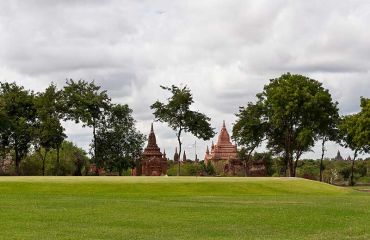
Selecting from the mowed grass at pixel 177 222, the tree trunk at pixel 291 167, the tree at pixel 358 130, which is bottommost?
the mowed grass at pixel 177 222

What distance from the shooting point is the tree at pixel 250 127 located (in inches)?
3898

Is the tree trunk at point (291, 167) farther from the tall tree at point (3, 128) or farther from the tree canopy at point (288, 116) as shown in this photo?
the tall tree at point (3, 128)

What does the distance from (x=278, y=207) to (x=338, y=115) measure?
205ft

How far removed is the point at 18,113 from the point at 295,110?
4081 centimetres

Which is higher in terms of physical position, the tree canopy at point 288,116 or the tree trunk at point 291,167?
the tree canopy at point 288,116

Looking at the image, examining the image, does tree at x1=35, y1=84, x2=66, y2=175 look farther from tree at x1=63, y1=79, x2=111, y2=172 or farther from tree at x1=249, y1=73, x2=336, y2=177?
tree at x1=249, y1=73, x2=336, y2=177

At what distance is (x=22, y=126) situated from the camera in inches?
3720

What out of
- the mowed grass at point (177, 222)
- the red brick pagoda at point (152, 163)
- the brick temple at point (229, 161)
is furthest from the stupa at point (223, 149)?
the mowed grass at point (177, 222)

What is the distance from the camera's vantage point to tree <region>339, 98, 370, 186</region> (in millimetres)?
86625

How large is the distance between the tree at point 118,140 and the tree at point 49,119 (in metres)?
7.03

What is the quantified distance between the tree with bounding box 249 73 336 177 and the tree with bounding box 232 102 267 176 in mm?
809

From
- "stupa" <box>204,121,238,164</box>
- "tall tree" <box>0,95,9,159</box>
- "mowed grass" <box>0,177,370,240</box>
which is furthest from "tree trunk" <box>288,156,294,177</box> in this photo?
"stupa" <box>204,121,238,164</box>

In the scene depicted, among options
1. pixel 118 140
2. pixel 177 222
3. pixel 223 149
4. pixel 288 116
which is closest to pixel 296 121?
pixel 288 116

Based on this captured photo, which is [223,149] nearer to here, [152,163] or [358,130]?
[152,163]
